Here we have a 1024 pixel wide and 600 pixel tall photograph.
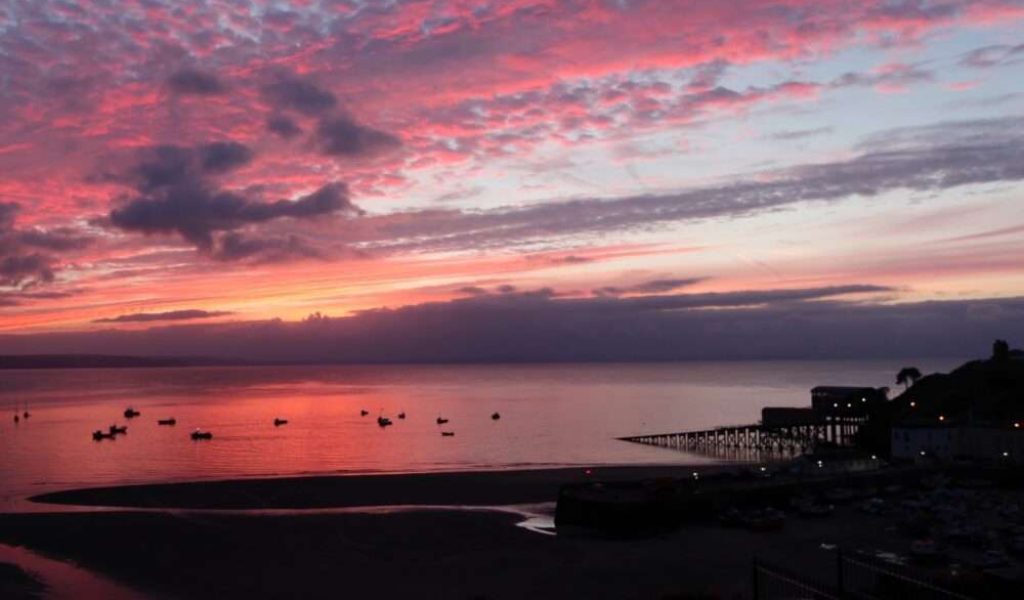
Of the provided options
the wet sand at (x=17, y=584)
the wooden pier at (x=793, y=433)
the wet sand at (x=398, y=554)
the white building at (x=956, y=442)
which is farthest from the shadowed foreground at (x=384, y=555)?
the wooden pier at (x=793, y=433)

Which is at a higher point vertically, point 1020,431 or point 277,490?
point 1020,431

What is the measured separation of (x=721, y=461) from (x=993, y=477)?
80.7ft

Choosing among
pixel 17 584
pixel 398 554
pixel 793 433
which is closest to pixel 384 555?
pixel 398 554

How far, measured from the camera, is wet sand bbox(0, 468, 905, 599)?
27844 mm

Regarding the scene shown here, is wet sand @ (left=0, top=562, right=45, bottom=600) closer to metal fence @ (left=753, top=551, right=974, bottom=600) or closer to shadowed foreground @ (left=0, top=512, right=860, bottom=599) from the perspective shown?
shadowed foreground @ (left=0, top=512, right=860, bottom=599)

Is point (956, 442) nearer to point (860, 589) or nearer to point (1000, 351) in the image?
point (1000, 351)

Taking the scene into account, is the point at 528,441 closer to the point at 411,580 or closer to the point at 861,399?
the point at 861,399

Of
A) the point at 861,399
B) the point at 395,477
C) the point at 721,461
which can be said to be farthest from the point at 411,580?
the point at 861,399

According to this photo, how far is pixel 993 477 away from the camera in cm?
4531

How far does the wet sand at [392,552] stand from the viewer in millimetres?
27844

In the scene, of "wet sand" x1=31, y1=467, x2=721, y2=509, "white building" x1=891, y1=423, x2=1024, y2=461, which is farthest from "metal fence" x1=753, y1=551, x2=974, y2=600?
"white building" x1=891, y1=423, x2=1024, y2=461

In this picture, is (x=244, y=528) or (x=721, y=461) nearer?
(x=244, y=528)

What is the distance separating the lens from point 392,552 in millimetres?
33188

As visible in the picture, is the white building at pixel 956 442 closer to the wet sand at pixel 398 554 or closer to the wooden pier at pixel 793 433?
the wooden pier at pixel 793 433
